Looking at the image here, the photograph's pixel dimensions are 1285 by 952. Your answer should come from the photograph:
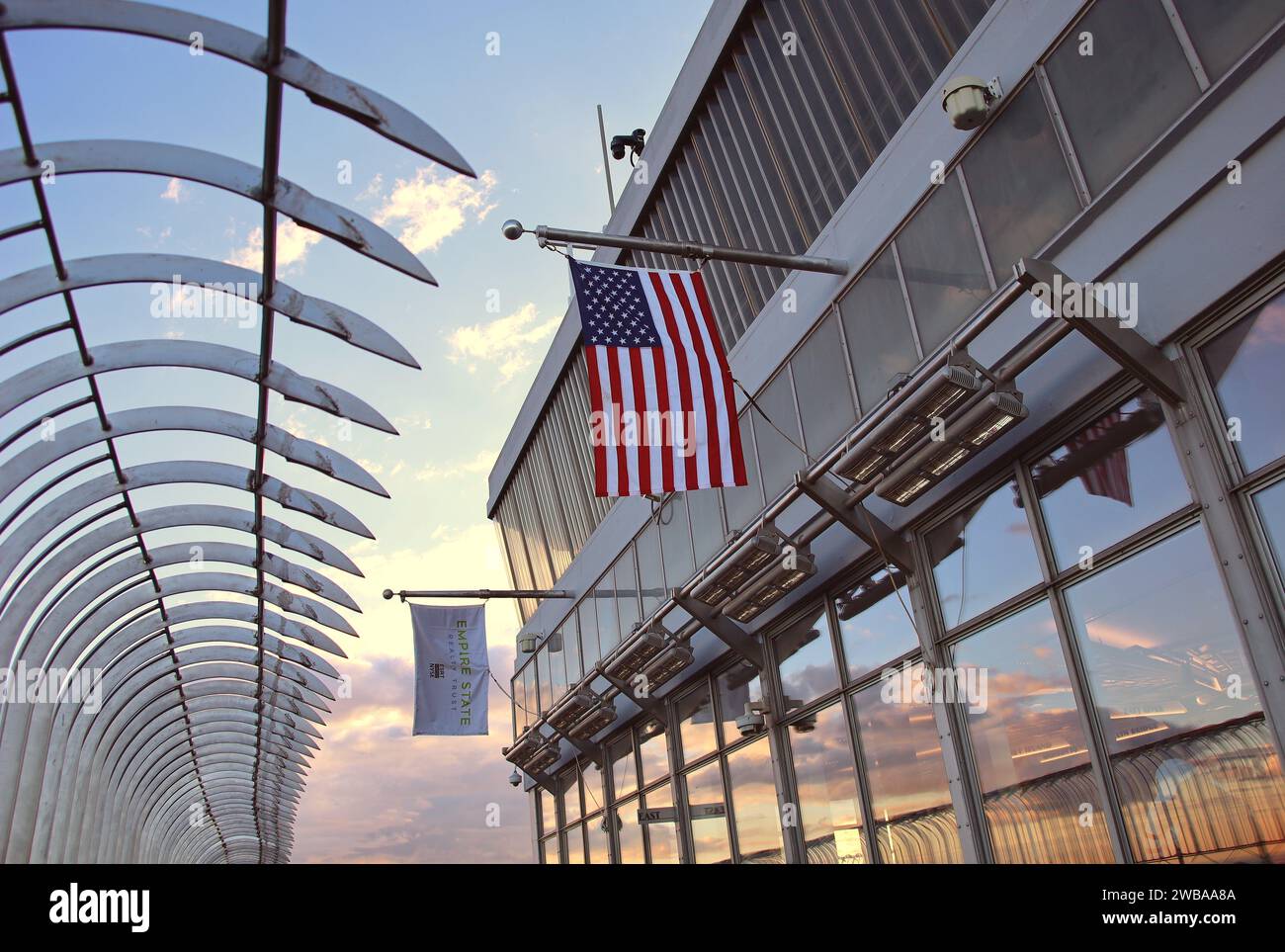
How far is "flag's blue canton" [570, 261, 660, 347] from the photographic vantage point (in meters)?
10.3

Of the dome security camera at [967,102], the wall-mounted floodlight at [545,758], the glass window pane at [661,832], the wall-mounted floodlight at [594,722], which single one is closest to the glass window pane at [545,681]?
the wall-mounted floodlight at [545,758]

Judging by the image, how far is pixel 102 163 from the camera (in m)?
9.77

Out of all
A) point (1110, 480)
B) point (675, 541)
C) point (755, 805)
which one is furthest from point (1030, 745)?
point (675, 541)

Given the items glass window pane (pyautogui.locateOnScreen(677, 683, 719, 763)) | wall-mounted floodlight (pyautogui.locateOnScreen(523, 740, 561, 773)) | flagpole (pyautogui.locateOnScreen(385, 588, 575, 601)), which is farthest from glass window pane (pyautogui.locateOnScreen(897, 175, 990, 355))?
wall-mounted floodlight (pyautogui.locateOnScreen(523, 740, 561, 773))

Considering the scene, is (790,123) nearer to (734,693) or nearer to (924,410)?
(924,410)

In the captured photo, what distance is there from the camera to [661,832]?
57.5 ft

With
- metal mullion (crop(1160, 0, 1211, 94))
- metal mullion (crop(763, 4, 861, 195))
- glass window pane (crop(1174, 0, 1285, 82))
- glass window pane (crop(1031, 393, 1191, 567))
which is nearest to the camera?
glass window pane (crop(1174, 0, 1285, 82))

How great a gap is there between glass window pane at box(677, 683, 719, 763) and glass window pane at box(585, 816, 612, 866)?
169 inches

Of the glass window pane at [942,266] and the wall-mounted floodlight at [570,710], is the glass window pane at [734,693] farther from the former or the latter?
the glass window pane at [942,266]

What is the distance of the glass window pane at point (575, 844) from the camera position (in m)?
22.0

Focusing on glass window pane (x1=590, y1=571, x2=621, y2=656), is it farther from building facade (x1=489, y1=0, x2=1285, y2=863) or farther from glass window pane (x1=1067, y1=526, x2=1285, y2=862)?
glass window pane (x1=1067, y1=526, x2=1285, y2=862)

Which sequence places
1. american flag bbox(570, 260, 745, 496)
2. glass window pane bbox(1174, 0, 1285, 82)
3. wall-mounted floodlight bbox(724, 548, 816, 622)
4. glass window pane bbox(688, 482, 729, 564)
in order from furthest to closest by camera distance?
glass window pane bbox(688, 482, 729, 564), wall-mounted floodlight bbox(724, 548, 816, 622), american flag bbox(570, 260, 745, 496), glass window pane bbox(1174, 0, 1285, 82)
